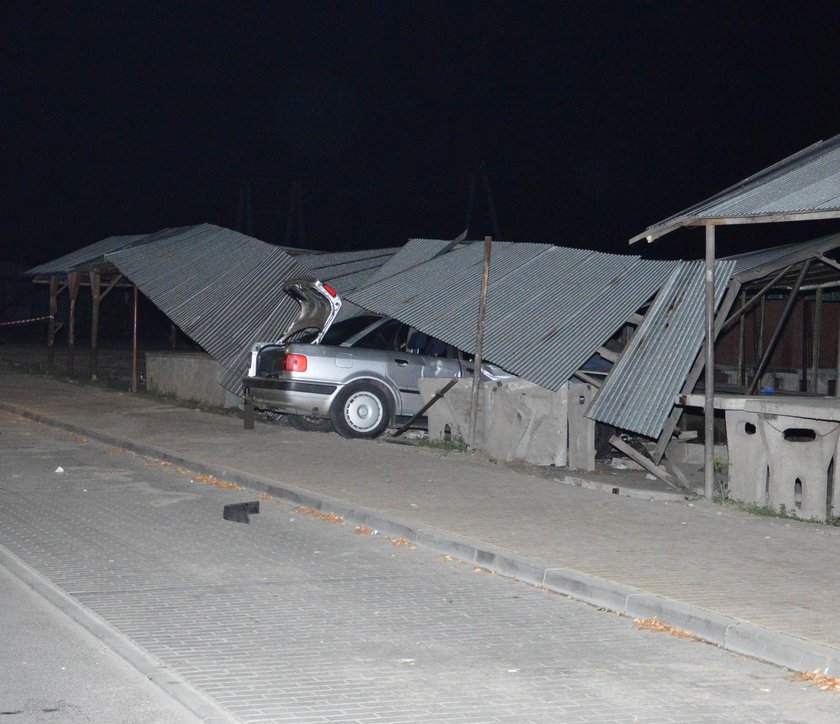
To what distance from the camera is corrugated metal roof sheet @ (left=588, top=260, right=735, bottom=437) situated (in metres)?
12.1

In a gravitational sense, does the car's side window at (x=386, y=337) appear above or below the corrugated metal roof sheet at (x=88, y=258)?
below

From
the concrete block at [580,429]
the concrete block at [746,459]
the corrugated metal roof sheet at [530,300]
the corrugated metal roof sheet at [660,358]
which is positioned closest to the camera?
the concrete block at [746,459]

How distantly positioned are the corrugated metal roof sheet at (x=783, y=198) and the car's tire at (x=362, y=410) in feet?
16.9

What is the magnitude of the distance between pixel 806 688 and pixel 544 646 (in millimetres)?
1426

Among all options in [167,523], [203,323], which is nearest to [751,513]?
[167,523]

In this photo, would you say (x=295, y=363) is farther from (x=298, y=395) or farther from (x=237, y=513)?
(x=237, y=513)

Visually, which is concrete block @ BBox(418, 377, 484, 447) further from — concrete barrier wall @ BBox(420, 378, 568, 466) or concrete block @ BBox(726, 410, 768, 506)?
concrete block @ BBox(726, 410, 768, 506)

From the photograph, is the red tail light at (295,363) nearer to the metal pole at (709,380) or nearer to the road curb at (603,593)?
the road curb at (603,593)

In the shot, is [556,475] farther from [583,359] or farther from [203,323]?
[203,323]

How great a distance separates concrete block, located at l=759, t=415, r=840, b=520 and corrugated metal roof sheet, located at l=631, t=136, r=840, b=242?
6.41 feet

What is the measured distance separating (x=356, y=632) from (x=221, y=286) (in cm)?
1408

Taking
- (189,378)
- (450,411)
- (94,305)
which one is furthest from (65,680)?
(94,305)

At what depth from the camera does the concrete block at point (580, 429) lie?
13.2 meters

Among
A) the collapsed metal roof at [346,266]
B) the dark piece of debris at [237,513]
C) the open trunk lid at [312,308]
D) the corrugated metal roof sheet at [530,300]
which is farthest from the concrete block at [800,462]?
the collapsed metal roof at [346,266]
